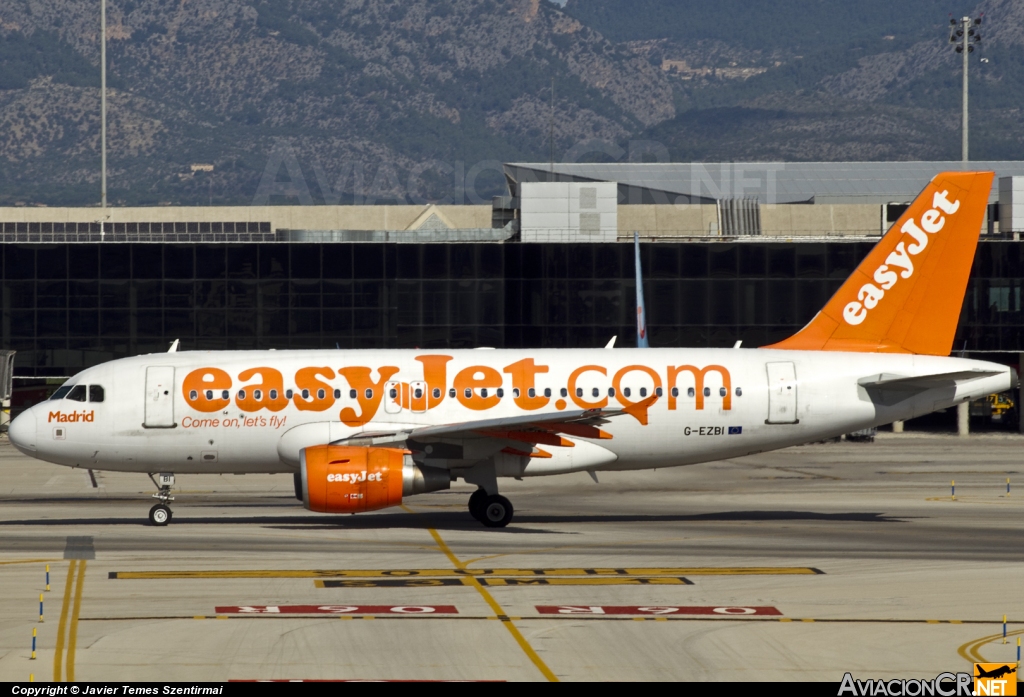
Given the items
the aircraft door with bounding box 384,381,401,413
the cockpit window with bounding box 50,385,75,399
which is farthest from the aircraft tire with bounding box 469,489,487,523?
the cockpit window with bounding box 50,385,75,399

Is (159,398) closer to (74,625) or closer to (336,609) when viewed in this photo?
(336,609)

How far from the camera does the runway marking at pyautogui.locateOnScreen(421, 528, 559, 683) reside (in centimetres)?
1955

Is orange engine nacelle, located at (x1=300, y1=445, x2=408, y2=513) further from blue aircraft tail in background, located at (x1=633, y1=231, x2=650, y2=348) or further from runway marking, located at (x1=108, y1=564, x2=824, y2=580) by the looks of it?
blue aircraft tail in background, located at (x1=633, y1=231, x2=650, y2=348)

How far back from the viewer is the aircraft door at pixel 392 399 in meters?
36.4

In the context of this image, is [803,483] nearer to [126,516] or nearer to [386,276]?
[126,516]

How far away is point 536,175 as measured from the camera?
412 feet

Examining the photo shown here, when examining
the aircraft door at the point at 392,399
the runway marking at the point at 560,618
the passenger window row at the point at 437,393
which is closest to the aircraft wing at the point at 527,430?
the aircraft door at the point at 392,399

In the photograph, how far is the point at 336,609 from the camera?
24.1 metres

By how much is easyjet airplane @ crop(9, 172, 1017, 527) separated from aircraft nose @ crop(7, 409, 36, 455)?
0.06 meters

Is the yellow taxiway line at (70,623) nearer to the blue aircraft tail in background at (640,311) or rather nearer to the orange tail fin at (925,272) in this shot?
the orange tail fin at (925,272)

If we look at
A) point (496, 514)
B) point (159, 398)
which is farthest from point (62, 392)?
point (496, 514)

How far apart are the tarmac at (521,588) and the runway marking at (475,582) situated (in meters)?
0.09

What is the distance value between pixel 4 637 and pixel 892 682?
13.8 metres

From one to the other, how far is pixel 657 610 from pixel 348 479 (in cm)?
1131
